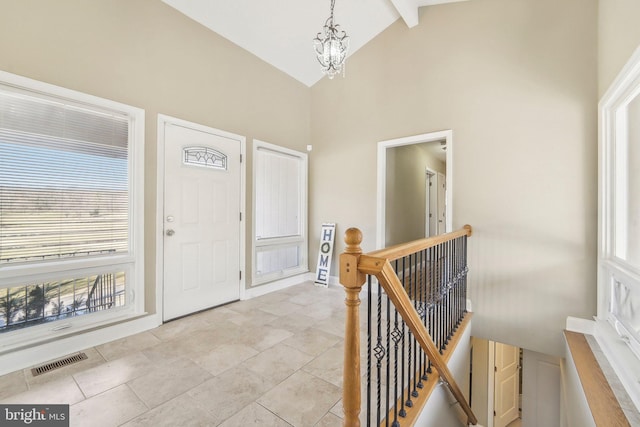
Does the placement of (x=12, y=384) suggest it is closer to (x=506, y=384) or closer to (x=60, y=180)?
(x=60, y=180)

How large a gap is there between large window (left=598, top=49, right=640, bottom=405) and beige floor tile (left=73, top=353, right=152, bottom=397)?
10.4 ft

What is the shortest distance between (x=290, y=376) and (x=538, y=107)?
337cm

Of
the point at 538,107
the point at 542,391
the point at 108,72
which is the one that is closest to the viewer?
the point at 108,72

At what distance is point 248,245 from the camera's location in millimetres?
3605

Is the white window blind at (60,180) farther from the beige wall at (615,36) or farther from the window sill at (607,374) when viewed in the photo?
the beige wall at (615,36)

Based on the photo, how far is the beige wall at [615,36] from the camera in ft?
5.87

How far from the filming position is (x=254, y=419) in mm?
1547

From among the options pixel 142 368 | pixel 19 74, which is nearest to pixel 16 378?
pixel 142 368

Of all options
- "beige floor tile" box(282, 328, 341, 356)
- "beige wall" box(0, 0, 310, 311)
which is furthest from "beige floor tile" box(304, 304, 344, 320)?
"beige wall" box(0, 0, 310, 311)

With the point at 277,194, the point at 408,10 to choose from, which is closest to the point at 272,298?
the point at 277,194

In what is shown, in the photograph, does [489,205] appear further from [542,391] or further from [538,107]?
[542,391]

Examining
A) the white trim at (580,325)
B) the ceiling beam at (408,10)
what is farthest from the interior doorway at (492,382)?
the ceiling beam at (408,10)

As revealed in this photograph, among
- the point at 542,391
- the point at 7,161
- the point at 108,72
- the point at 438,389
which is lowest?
the point at 542,391

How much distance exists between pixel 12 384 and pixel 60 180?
145 cm
